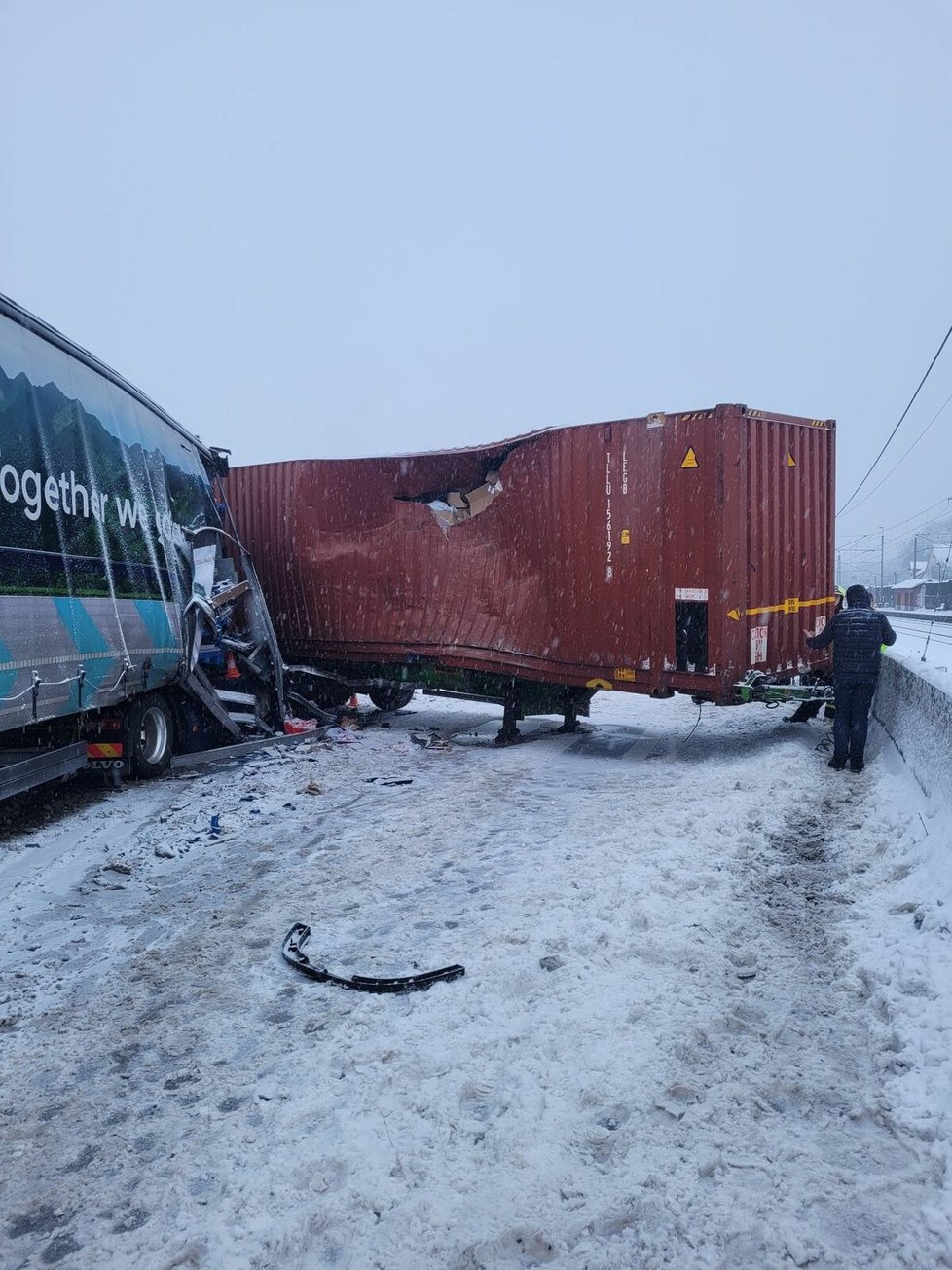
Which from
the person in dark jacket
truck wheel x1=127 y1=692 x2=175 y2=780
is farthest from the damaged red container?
truck wheel x1=127 y1=692 x2=175 y2=780

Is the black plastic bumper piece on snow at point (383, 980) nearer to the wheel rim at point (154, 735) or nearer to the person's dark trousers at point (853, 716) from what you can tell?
the wheel rim at point (154, 735)

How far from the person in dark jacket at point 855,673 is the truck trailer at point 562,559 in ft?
3.33

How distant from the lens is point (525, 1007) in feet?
10.6

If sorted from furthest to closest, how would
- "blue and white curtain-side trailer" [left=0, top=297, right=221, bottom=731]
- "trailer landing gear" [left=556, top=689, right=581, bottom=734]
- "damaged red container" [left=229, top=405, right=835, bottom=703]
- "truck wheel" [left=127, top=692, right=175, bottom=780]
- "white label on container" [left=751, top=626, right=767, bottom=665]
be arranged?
"trailer landing gear" [left=556, top=689, right=581, bottom=734]
"white label on container" [left=751, top=626, right=767, bottom=665]
"damaged red container" [left=229, top=405, right=835, bottom=703]
"truck wheel" [left=127, top=692, right=175, bottom=780]
"blue and white curtain-side trailer" [left=0, top=297, right=221, bottom=731]

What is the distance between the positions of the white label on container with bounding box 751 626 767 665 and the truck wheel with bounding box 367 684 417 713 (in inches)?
195

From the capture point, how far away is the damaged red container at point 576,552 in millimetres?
7945

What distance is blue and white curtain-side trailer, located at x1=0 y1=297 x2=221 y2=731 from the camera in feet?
17.0

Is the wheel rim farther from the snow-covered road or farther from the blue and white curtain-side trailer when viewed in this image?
the snow-covered road

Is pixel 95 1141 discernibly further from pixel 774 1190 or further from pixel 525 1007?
pixel 774 1190

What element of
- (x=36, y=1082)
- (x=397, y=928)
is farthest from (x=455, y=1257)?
(x=397, y=928)

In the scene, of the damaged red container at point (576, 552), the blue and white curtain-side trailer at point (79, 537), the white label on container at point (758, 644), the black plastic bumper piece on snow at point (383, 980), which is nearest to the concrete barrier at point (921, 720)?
the white label on container at point (758, 644)

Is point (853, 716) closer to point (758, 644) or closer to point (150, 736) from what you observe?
point (758, 644)

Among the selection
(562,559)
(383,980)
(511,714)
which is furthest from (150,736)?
(383,980)

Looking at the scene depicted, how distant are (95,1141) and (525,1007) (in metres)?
1.53
